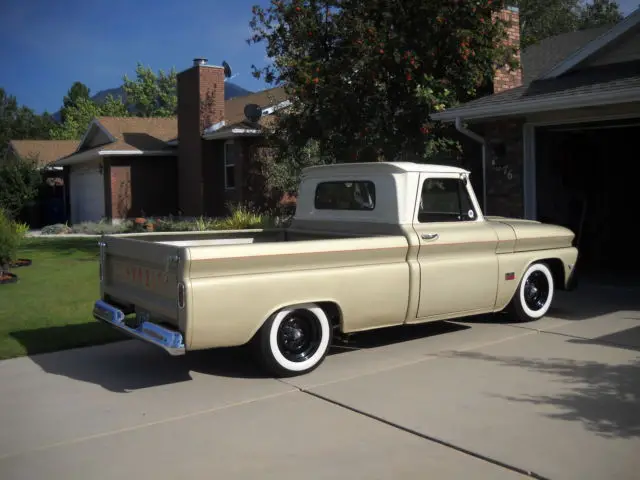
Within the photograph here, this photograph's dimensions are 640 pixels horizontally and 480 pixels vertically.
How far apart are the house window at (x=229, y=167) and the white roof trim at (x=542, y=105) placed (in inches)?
522

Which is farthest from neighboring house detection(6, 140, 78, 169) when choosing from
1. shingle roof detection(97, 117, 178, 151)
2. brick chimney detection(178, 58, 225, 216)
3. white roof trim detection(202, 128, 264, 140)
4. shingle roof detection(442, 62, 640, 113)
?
shingle roof detection(442, 62, 640, 113)

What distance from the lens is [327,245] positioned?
582 centimetres

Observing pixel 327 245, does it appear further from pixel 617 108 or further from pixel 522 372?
pixel 617 108

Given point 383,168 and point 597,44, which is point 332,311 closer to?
point 383,168

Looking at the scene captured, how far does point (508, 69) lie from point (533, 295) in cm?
748

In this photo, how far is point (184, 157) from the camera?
2488 centimetres

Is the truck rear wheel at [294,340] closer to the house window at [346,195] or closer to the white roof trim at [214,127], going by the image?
the house window at [346,195]

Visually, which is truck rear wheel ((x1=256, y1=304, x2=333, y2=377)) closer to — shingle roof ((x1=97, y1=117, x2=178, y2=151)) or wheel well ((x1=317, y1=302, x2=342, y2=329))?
wheel well ((x1=317, y1=302, x2=342, y2=329))

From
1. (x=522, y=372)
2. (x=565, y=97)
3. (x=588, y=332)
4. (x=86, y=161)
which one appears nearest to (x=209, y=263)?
(x=522, y=372)

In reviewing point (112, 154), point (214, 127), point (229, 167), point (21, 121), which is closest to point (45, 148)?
point (112, 154)

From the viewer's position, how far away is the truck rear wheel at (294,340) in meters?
5.62

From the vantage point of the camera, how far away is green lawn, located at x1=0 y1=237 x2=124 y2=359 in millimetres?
7258

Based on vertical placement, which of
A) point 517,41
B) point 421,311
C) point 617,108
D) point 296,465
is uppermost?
point 517,41

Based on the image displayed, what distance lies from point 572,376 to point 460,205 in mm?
2206
